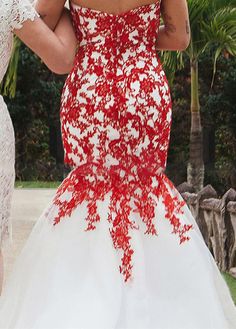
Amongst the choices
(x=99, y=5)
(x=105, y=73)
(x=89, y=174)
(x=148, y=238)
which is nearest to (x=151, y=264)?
(x=148, y=238)

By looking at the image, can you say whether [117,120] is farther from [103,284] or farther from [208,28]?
[208,28]

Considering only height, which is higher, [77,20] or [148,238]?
[77,20]

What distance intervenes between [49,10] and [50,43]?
21cm

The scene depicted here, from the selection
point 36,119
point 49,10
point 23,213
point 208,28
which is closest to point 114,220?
point 49,10

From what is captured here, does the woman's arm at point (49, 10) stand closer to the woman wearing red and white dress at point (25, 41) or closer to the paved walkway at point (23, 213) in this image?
the woman wearing red and white dress at point (25, 41)

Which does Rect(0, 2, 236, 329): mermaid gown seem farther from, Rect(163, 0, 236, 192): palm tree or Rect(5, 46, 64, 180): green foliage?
Rect(5, 46, 64, 180): green foliage

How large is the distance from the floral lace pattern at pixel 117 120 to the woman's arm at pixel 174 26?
9cm

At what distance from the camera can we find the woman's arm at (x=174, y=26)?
4.14 m

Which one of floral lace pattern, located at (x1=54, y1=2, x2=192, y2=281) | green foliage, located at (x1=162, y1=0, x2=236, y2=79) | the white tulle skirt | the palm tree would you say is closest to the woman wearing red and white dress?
floral lace pattern, located at (x1=54, y1=2, x2=192, y2=281)

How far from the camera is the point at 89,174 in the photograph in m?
4.11

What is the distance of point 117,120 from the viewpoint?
4.03 m

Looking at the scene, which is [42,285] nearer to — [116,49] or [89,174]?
[89,174]

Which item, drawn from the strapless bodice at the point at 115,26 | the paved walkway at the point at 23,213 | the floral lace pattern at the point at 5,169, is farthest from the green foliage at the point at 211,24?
the floral lace pattern at the point at 5,169

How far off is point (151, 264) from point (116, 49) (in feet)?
3.05
